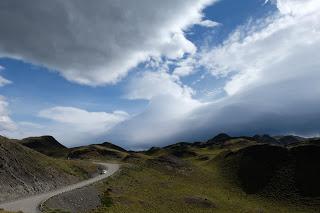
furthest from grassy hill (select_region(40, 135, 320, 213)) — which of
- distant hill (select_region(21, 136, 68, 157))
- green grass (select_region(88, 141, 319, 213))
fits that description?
distant hill (select_region(21, 136, 68, 157))

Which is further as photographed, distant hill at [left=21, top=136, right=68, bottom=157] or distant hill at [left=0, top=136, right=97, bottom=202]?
distant hill at [left=21, top=136, right=68, bottom=157]

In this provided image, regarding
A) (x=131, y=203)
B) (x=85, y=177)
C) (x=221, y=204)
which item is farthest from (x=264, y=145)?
(x=131, y=203)

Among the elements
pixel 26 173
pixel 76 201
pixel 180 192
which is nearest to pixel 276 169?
pixel 180 192

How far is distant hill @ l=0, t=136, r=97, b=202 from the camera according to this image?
56375mm

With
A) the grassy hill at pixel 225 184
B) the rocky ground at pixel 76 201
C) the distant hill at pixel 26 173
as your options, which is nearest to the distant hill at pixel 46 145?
the grassy hill at pixel 225 184

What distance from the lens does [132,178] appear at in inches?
3558

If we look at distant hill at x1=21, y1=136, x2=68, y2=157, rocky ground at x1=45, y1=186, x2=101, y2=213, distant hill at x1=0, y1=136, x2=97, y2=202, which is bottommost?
rocky ground at x1=45, y1=186, x2=101, y2=213

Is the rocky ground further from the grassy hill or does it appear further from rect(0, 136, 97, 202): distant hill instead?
rect(0, 136, 97, 202): distant hill

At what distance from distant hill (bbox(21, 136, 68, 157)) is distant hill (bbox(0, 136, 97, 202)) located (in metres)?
91.2

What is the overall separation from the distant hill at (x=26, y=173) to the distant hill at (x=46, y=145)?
299 feet

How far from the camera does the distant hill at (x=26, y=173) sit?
56.4 meters

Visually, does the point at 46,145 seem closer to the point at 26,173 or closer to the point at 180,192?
the point at 180,192

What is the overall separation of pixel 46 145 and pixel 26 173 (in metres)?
122

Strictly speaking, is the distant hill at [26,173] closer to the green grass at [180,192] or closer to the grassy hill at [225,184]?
the grassy hill at [225,184]
